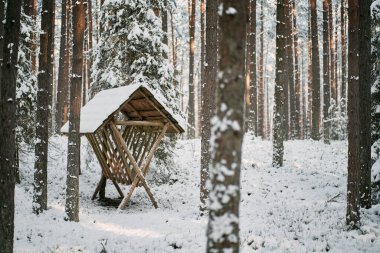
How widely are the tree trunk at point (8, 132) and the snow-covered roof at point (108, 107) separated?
4.39m

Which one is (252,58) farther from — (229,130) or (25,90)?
(229,130)

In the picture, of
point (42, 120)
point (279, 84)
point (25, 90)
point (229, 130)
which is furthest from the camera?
point (279, 84)

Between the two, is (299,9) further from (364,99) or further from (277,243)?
(277,243)

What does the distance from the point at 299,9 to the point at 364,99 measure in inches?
1079

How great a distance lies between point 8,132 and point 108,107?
504 centimetres

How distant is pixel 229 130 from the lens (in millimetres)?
3629

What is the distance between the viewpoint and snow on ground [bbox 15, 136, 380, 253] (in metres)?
7.60

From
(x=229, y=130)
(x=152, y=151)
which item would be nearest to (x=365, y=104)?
(x=152, y=151)

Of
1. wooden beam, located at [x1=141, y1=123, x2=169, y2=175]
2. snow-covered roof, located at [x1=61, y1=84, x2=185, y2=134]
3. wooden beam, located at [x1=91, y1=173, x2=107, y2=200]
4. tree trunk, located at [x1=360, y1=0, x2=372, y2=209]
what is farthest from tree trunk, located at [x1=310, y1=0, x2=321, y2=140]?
wooden beam, located at [x1=91, y1=173, x2=107, y2=200]

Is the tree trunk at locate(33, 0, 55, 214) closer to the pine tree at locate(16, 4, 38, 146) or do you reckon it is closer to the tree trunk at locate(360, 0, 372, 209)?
the pine tree at locate(16, 4, 38, 146)

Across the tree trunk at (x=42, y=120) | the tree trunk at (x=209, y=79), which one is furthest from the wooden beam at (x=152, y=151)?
the tree trunk at (x=42, y=120)

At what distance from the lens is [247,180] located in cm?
1377

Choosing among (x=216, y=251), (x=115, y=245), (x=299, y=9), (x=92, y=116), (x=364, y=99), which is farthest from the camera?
(x=299, y=9)

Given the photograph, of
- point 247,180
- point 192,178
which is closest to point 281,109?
point 247,180
